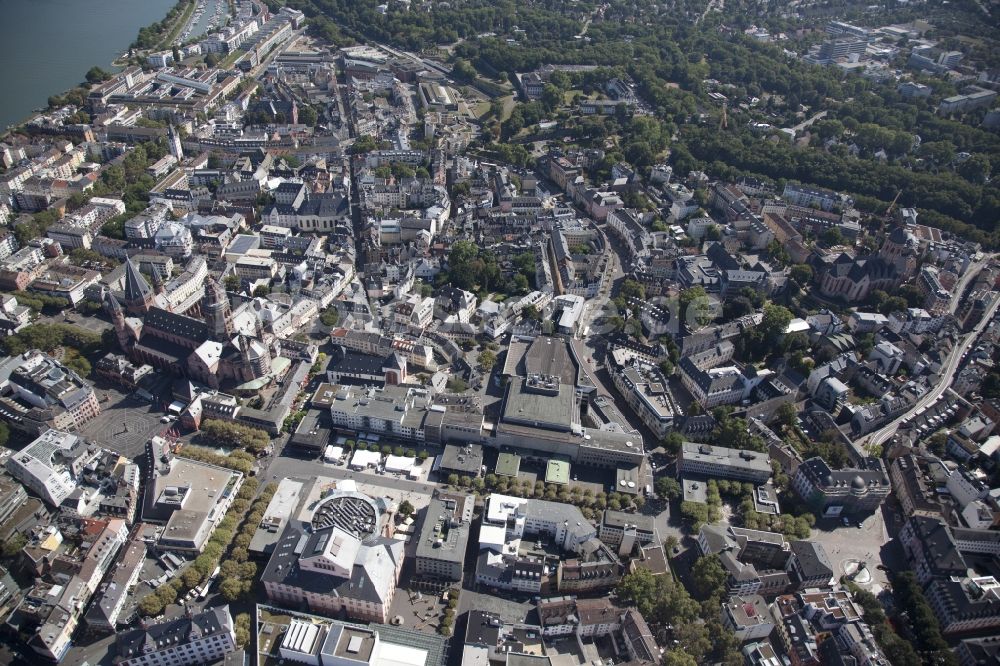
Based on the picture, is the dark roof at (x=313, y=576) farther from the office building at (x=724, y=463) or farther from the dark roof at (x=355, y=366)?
the office building at (x=724, y=463)

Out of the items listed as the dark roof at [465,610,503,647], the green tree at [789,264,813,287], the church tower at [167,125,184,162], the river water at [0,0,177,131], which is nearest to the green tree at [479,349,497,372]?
the dark roof at [465,610,503,647]

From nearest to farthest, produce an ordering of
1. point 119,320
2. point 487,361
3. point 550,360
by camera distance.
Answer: point 119,320 → point 550,360 → point 487,361

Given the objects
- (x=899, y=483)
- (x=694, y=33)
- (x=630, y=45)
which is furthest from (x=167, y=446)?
(x=694, y=33)

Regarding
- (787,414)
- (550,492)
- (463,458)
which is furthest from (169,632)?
(787,414)

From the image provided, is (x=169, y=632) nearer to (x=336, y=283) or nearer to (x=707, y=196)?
(x=336, y=283)

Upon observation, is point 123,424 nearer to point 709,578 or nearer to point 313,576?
point 313,576

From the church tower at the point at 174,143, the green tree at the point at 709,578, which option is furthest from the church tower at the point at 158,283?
the green tree at the point at 709,578
